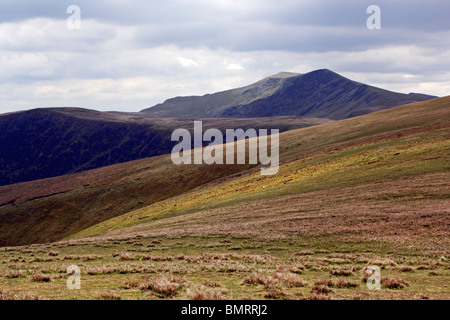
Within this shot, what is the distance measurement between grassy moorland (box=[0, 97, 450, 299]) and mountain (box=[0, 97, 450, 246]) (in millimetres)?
570

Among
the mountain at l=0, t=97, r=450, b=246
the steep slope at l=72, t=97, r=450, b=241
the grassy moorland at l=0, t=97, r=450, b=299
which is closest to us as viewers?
the grassy moorland at l=0, t=97, r=450, b=299

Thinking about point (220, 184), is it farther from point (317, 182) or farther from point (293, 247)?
point (293, 247)

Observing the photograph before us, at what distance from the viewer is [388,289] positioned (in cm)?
1519

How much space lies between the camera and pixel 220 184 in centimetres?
8781

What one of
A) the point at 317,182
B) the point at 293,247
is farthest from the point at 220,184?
the point at 293,247

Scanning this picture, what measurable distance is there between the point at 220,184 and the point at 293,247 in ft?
→ 195

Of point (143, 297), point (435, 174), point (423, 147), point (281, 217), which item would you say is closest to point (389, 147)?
point (423, 147)

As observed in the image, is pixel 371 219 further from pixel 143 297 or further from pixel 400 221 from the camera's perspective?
pixel 143 297

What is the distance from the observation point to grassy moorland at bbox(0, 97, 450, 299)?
15219mm

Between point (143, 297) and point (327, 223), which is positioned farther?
point (327, 223)

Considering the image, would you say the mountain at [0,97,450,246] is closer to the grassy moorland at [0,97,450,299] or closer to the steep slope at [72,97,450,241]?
the steep slope at [72,97,450,241]

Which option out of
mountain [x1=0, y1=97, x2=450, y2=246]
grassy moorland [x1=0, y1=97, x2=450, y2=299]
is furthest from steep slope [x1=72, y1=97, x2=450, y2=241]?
grassy moorland [x1=0, y1=97, x2=450, y2=299]

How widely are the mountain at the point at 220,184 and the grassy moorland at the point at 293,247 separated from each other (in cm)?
57
